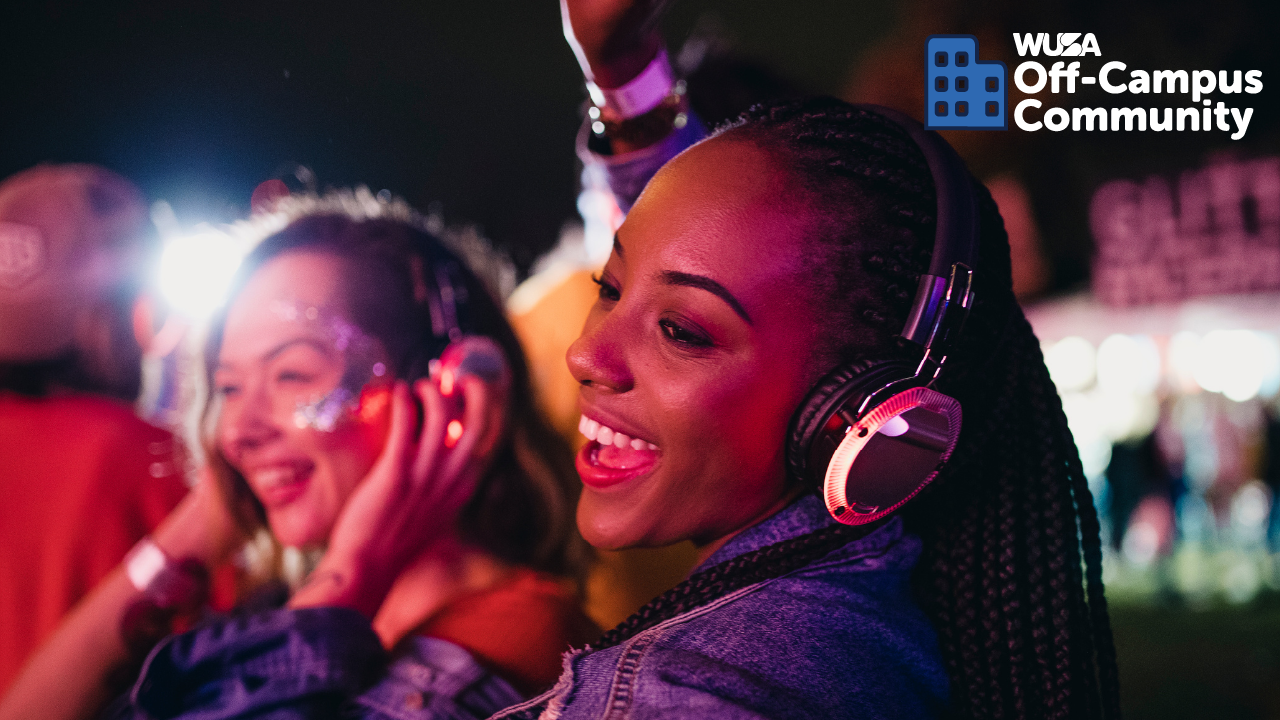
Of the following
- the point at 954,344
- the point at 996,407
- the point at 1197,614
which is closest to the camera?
the point at 954,344

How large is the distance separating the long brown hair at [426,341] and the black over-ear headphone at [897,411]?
37.2 inches

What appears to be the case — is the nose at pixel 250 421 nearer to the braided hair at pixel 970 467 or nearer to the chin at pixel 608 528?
the chin at pixel 608 528

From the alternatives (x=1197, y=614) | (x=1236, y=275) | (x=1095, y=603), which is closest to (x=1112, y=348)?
(x=1236, y=275)

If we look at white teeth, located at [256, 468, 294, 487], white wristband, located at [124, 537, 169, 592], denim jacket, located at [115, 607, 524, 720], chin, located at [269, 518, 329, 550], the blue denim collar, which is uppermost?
white teeth, located at [256, 468, 294, 487]

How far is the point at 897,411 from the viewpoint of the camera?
1.09 meters

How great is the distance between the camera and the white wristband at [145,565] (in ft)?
6.03

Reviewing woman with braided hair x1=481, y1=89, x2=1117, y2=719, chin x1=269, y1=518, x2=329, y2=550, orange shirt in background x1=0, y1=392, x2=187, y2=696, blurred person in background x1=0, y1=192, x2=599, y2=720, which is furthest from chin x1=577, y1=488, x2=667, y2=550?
orange shirt in background x1=0, y1=392, x2=187, y2=696

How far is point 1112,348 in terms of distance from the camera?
11859 millimetres

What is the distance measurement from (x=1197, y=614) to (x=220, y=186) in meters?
8.12

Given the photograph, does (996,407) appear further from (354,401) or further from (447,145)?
(447,145)

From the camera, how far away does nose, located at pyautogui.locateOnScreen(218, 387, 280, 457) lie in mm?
1668

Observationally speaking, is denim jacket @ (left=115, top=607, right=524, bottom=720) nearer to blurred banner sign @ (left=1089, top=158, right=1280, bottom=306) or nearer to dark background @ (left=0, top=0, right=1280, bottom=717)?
dark background @ (left=0, top=0, right=1280, bottom=717)

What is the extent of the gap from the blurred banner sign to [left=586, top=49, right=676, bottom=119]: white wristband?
1167cm

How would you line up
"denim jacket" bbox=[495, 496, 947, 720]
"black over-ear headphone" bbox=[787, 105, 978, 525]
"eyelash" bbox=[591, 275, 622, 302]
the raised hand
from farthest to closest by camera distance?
1. the raised hand
2. "eyelash" bbox=[591, 275, 622, 302]
3. "black over-ear headphone" bbox=[787, 105, 978, 525]
4. "denim jacket" bbox=[495, 496, 947, 720]
